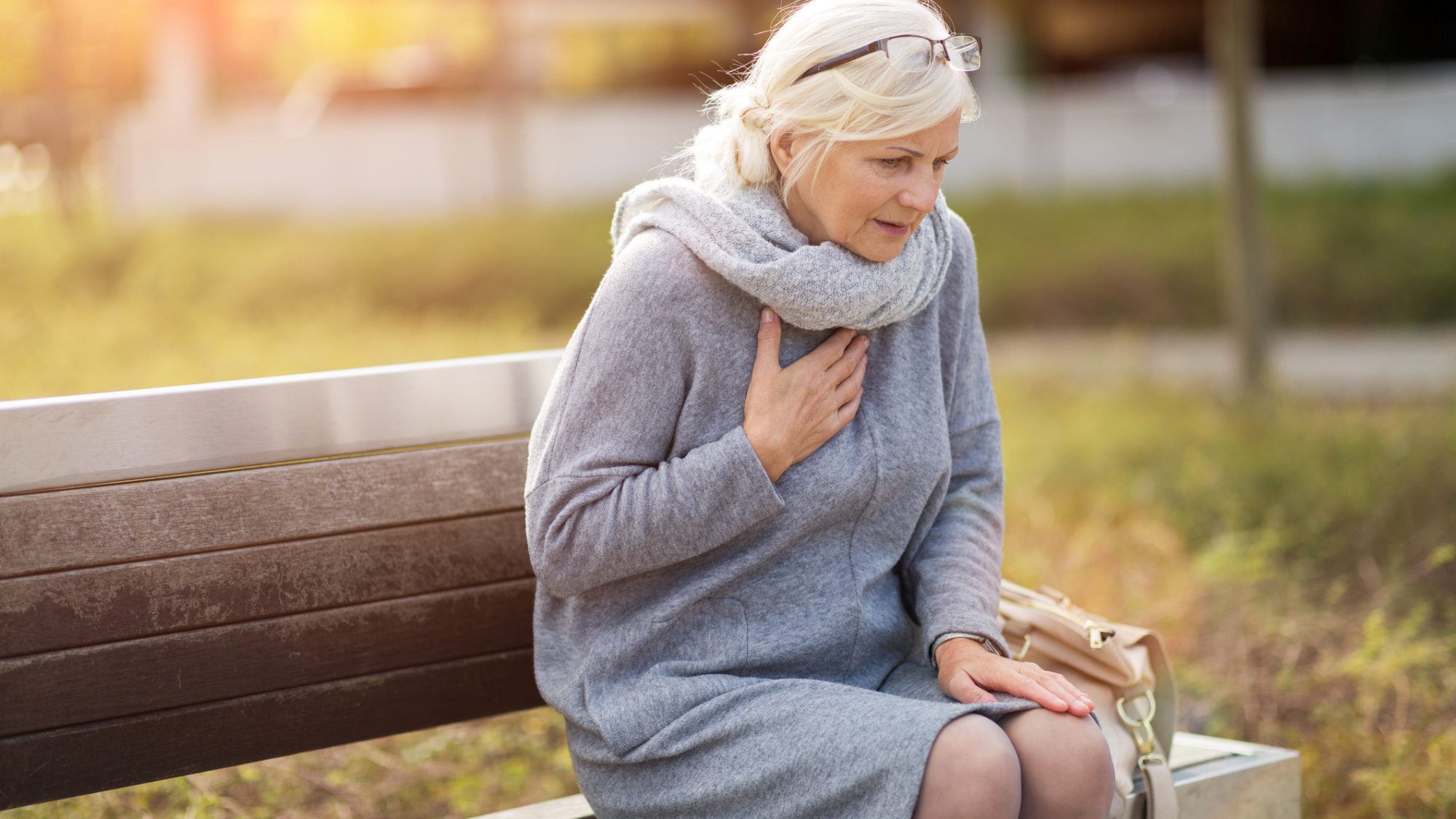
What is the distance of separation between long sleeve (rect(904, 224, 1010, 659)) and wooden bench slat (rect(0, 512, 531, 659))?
67cm

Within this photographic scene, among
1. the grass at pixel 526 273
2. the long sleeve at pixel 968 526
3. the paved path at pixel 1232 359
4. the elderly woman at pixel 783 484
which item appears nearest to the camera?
the elderly woman at pixel 783 484

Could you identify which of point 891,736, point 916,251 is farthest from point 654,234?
point 891,736

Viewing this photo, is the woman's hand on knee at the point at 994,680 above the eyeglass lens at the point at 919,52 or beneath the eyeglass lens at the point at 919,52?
beneath

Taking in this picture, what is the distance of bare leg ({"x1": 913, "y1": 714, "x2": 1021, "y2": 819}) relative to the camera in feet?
5.82

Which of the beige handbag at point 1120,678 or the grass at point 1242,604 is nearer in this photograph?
the beige handbag at point 1120,678

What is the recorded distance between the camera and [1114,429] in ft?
19.4

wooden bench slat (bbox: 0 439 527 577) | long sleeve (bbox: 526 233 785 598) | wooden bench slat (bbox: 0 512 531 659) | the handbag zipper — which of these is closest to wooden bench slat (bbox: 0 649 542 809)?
wooden bench slat (bbox: 0 512 531 659)

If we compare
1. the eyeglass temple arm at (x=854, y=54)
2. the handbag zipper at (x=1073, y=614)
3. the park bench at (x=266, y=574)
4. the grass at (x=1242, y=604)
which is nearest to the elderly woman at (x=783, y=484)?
the eyeglass temple arm at (x=854, y=54)

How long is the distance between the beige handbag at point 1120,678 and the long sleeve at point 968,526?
0.43 ft

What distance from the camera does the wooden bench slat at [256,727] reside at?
204 centimetres

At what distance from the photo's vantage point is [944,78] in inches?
78.5

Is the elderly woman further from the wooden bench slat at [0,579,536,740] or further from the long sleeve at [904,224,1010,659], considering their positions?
the wooden bench slat at [0,579,536,740]

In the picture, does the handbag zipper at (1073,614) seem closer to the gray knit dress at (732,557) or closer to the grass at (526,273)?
the gray knit dress at (732,557)

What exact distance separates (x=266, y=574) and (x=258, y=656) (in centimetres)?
12
